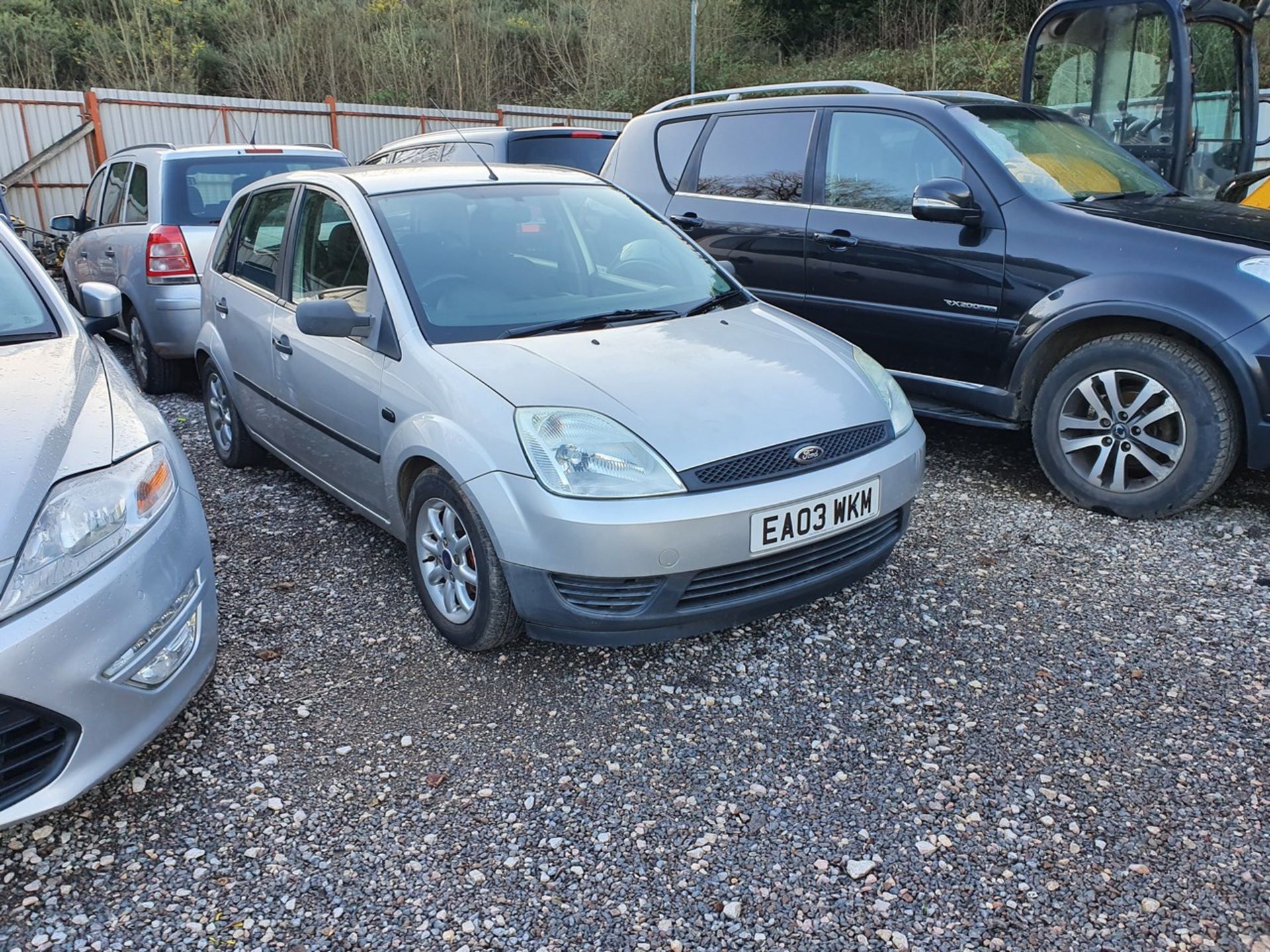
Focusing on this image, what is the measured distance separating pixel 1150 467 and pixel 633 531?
2.58 metres

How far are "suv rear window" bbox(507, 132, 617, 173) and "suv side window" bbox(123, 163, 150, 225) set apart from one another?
286cm

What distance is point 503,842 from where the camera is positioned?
2.34m

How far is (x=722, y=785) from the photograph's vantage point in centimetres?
254

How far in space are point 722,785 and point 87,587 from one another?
163 cm

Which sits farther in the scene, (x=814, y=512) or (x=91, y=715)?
(x=814, y=512)

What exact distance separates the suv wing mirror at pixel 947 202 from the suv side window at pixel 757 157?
3.03ft

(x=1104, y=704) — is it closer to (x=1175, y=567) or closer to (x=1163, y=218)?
(x=1175, y=567)

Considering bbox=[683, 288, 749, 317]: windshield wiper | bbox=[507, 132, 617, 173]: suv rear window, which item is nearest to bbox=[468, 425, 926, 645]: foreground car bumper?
bbox=[683, 288, 749, 317]: windshield wiper

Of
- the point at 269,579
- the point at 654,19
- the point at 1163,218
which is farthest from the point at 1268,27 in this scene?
the point at 269,579

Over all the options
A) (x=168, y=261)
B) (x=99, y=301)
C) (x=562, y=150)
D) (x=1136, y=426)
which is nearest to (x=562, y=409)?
(x=99, y=301)

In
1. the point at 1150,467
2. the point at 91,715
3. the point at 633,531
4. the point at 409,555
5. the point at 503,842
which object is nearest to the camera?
the point at 91,715

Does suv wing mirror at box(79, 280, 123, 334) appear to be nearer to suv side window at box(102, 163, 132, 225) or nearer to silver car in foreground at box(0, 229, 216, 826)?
silver car in foreground at box(0, 229, 216, 826)

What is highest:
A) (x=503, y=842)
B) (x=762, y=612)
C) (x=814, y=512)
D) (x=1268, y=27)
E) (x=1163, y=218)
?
(x=1268, y=27)

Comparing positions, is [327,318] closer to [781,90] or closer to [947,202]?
[947,202]
